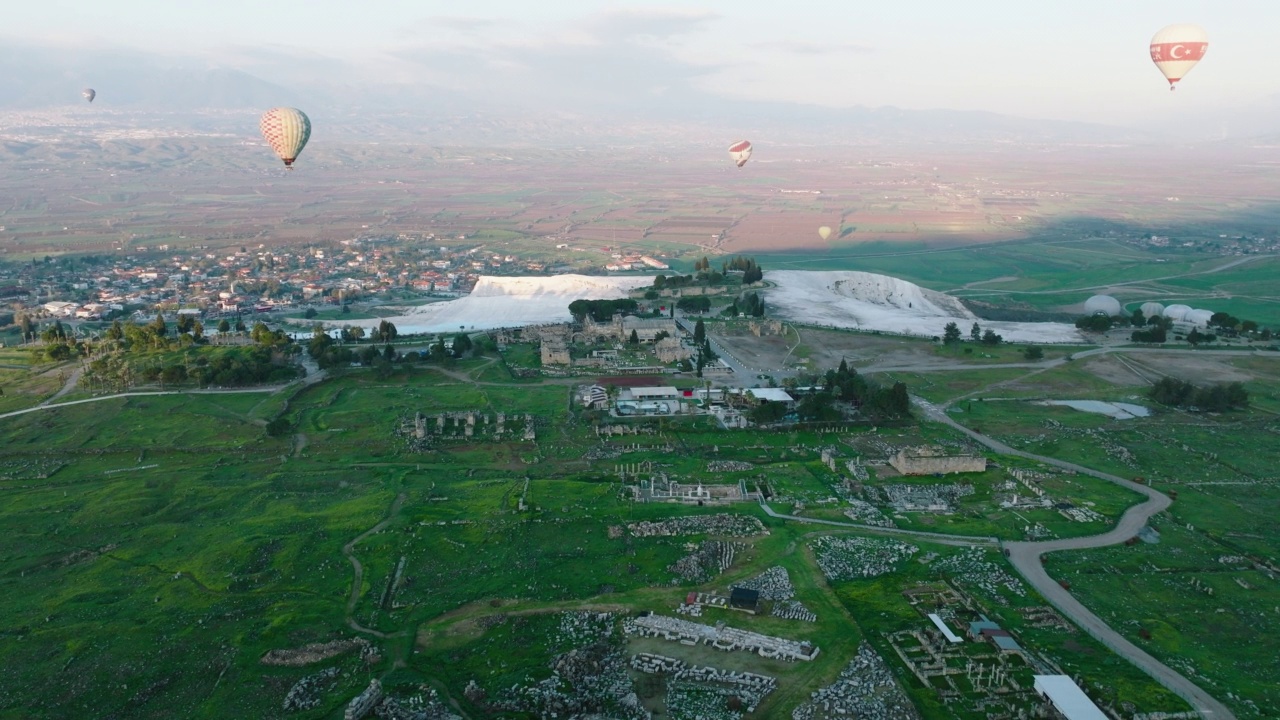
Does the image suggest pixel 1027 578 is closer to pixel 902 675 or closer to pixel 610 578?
pixel 902 675

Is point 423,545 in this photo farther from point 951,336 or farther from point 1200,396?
point 951,336

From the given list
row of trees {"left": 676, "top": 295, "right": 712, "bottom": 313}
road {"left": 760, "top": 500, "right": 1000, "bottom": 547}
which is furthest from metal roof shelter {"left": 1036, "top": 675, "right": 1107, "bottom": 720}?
row of trees {"left": 676, "top": 295, "right": 712, "bottom": 313}

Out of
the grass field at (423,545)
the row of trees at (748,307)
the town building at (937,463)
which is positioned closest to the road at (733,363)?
the row of trees at (748,307)

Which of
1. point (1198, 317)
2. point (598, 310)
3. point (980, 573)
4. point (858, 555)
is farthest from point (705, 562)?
point (1198, 317)

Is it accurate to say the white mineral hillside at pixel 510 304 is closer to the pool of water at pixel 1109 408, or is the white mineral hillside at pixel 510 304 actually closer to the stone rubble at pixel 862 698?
the pool of water at pixel 1109 408

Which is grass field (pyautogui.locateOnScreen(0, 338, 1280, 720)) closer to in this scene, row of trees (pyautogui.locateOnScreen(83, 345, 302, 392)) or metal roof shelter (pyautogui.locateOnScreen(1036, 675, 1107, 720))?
metal roof shelter (pyautogui.locateOnScreen(1036, 675, 1107, 720))

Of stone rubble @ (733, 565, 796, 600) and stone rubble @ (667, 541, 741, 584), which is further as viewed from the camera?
stone rubble @ (667, 541, 741, 584)

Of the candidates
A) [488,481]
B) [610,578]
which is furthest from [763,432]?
[610,578]
